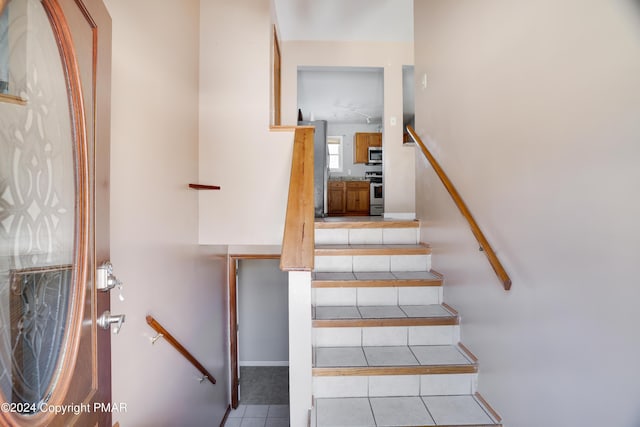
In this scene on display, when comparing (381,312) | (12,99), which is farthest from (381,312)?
(12,99)

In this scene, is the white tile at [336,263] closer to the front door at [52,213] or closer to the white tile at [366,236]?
the white tile at [366,236]

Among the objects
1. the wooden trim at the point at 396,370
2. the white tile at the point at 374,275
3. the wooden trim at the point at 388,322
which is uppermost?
the white tile at the point at 374,275

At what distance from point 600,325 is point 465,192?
102 centimetres

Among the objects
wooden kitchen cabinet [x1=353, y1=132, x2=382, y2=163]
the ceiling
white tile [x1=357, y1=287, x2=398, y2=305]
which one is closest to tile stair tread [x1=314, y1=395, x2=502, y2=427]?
white tile [x1=357, y1=287, x2=398, y2=305]

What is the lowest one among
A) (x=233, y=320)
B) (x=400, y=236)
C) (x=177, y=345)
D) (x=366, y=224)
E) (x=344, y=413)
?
(x=233, y=320)

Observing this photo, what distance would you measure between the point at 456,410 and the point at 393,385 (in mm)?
316

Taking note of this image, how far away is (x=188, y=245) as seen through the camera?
2467 millimetres

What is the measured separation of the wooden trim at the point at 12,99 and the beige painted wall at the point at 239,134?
2222mm

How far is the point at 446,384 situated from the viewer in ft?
5.49

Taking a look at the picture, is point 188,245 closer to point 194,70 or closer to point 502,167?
point 194,70

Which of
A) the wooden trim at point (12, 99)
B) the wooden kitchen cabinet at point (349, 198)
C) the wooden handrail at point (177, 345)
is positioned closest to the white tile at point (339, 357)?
the wooden handrail at point (177, 345)

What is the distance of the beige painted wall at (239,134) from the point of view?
2.80 m

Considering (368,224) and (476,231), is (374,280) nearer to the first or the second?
(368,224)

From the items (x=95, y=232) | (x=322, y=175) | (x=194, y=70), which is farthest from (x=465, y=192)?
(x=322, y=175)
